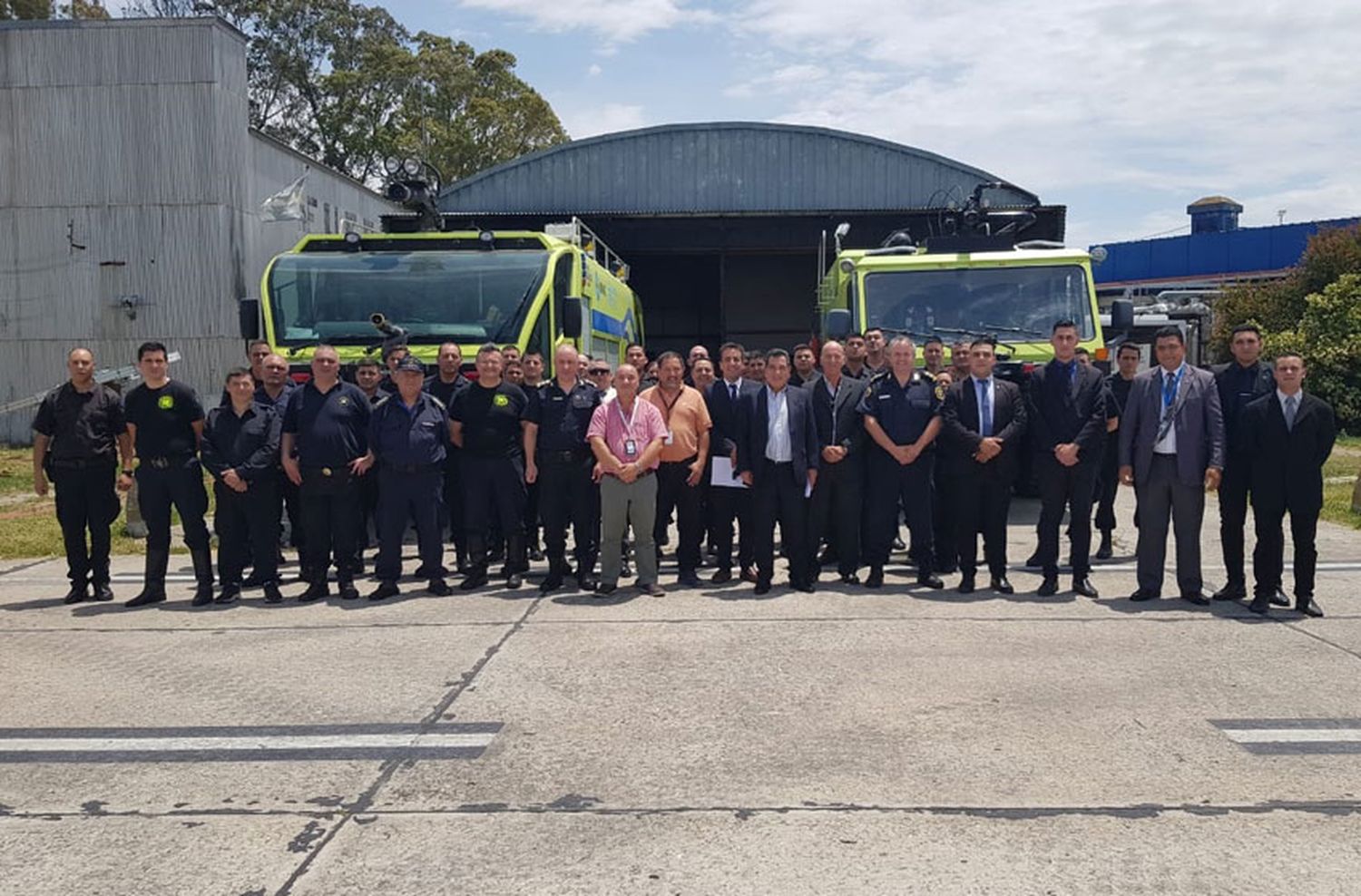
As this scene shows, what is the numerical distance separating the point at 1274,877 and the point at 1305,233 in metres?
46.2

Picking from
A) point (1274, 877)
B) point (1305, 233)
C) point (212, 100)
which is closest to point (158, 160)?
point (212, 100)

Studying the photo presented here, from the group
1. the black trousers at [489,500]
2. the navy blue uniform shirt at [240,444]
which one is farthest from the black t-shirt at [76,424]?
the black trousers at [489,500]

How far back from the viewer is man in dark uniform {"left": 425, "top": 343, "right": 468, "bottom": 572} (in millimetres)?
9094

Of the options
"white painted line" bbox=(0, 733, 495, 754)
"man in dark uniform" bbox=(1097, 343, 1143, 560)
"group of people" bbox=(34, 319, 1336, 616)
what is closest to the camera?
"white painted line" bbox=(0, 733, 495, 754)

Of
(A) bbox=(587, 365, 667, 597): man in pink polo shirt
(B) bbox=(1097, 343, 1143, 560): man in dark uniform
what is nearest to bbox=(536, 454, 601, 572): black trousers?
(A) bbox=(587, 365, 667, 597): man in pink polo shirt

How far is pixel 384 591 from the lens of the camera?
8.31m

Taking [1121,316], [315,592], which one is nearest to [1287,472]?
[1121,316]

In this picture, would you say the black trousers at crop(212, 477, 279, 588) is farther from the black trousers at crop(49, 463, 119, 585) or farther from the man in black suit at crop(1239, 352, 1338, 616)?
the man in black suit at crop(1239, 352, 1338, 616)

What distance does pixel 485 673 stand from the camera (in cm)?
627

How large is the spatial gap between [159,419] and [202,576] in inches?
46.2

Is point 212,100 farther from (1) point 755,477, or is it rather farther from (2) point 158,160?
(1) point 755,477

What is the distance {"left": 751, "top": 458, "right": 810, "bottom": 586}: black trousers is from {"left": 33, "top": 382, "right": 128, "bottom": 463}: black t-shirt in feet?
15.6

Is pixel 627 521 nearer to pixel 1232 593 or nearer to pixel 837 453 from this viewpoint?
pixel 837 453

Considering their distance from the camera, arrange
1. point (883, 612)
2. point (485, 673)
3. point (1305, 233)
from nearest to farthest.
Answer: point (485, 673), point (883, 612), point (1305, 233)
